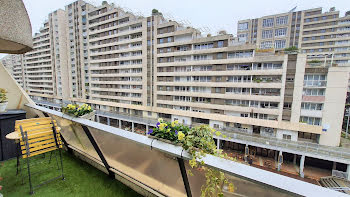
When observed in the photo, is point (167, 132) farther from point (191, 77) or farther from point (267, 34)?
point (267, 34)

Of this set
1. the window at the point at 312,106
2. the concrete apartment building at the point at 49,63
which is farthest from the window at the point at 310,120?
the concrete apartment building at the point at 49,63

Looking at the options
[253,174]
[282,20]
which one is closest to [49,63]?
[253,174]

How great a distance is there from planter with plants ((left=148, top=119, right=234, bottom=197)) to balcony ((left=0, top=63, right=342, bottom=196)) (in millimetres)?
63

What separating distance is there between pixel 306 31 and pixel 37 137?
44.9m

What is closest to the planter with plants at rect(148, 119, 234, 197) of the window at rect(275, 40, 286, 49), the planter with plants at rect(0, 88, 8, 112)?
the planter with plants at rect(0, 88, 8, 112)

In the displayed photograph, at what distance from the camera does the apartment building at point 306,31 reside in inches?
1131

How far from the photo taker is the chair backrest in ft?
8.11

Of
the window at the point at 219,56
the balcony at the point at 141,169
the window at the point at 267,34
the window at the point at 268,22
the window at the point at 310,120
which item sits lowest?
the window at the point at 310,120

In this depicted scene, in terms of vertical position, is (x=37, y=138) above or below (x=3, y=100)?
below

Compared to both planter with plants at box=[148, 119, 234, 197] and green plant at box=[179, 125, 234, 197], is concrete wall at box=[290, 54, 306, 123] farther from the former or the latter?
green plant at box=[179, 125, 234, 197]

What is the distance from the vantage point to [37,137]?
2.66 meters

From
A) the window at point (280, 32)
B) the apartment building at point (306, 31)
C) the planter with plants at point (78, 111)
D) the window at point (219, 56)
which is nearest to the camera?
the planter with plants at point (78, 111)

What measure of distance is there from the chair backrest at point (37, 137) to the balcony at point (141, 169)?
0.36 meters

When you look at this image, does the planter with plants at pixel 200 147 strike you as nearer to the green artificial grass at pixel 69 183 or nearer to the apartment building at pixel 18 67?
the green artificial grass at pixel 69 183
